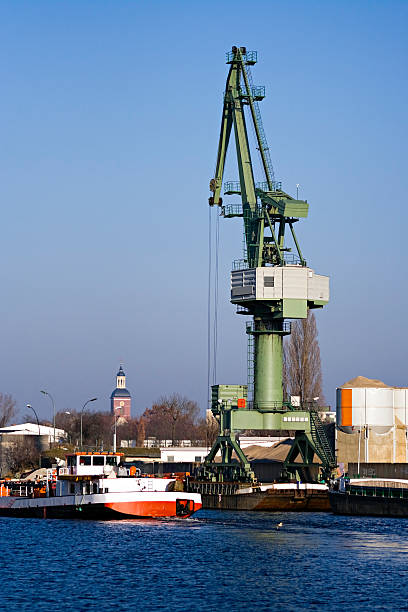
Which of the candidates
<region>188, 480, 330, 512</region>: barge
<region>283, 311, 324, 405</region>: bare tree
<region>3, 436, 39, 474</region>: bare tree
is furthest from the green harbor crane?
<region>3, 436, 39, 474</region>: bare tree

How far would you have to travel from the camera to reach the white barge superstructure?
73.9m

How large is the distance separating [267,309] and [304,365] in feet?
121

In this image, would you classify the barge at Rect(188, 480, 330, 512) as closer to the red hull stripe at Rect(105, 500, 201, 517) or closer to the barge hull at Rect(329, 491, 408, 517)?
the barge hull at Rect(329, 491, 408, 517)

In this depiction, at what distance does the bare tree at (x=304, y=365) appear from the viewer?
5118 inches

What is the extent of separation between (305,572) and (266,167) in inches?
2123

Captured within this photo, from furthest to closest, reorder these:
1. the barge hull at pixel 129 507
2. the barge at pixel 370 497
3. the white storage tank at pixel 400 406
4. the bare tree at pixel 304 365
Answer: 1. the bare tree at pixel 304 365
2. the white storage tank at pixel 400 406
3. the barge at pixel 370 497
4. the barge hull at pixel 129 507

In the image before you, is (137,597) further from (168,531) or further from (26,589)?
(168,531)

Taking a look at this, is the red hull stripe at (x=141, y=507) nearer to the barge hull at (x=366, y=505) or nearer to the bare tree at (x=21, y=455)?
the barge hull at (x=366, y=505)


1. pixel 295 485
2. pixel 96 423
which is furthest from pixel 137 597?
pixel 96 423

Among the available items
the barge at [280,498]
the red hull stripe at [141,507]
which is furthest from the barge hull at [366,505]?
the red hull stripe at [141,507]

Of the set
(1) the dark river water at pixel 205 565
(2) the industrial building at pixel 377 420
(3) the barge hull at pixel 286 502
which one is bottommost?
(1) the dark river water at pixel 205 565

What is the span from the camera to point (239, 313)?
97125 millimetres

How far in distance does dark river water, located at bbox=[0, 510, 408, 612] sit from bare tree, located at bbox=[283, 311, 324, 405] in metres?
54.7

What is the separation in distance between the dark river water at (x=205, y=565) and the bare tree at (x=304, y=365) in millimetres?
54719
